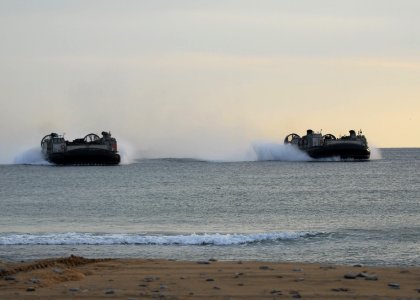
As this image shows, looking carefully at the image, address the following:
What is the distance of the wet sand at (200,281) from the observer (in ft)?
A: 51.6

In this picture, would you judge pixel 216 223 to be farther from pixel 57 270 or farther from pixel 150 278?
pixel 150 278

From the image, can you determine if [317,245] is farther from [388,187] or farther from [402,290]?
[388,187]

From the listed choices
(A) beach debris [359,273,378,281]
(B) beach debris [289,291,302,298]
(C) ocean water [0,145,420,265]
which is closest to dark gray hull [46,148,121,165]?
(C) ocean water [0,145,420,265]

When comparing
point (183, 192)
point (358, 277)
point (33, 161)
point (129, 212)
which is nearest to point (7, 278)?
point (358, 277)

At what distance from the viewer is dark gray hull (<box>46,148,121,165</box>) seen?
136875 millimetres

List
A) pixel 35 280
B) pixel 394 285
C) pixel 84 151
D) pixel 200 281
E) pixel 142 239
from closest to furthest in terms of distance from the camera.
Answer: pixel 394 285, pixel 200 281, pixel 35 280, pixel 142 239, pixel 84 151

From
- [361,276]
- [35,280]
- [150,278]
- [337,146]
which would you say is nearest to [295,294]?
[361,276]

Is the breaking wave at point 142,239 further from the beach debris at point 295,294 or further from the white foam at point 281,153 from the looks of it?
the white foam at point 281,153

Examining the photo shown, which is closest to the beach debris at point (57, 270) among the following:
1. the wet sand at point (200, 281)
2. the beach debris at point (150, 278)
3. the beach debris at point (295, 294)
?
the wet sand at point (200, 281)

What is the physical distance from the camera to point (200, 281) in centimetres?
1739

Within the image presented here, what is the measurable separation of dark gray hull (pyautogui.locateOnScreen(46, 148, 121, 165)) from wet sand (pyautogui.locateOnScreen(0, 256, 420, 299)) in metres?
117

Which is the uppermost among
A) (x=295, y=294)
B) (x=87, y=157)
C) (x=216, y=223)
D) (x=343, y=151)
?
(x=343, y=151)

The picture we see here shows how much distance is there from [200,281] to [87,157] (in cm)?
12129

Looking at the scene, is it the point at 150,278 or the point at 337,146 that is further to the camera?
the point at 337,146
